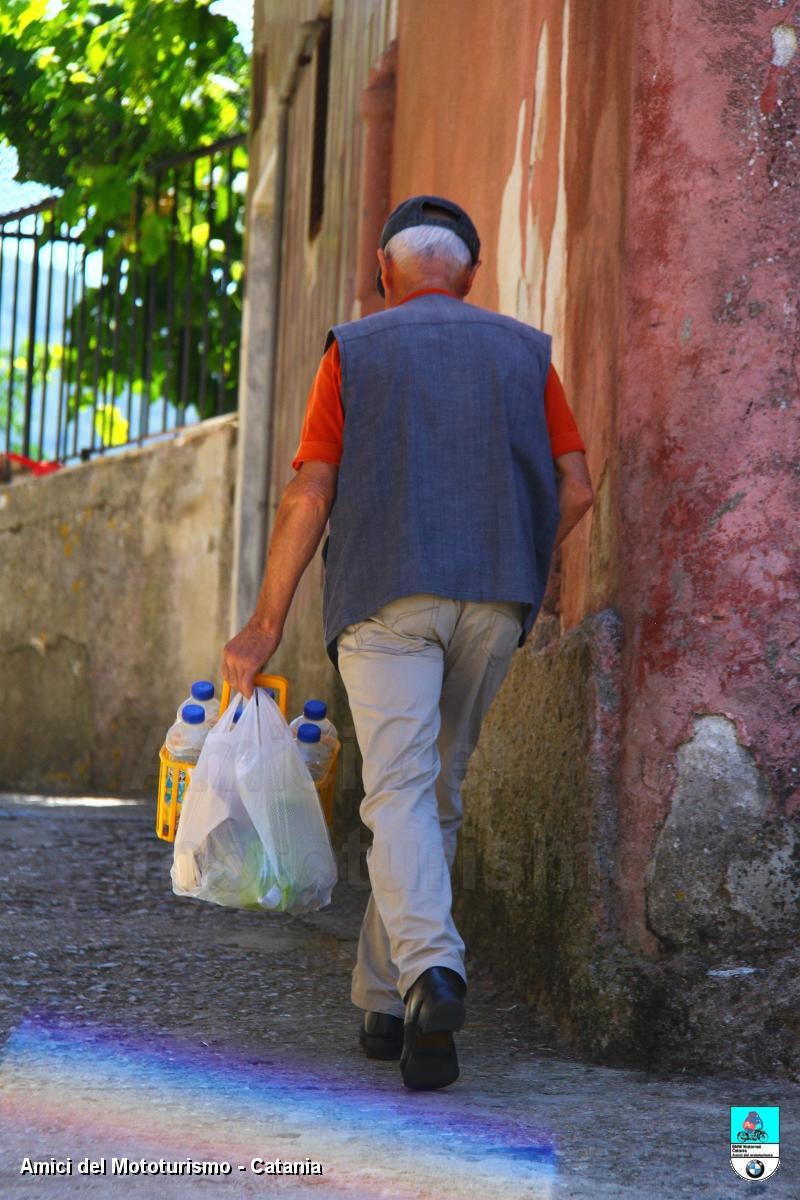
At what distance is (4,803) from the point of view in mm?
7062

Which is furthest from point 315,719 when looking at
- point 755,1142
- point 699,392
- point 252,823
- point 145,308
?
point 145,308

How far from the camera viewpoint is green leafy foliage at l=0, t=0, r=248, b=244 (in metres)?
8.72

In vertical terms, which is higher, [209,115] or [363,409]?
[209,115]

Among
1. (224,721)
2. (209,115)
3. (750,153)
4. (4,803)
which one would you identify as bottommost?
(4,803)

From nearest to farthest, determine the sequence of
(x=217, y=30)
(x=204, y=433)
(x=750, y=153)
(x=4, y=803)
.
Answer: (x=750, y=153) → (x=4, y=803) → (x=204, y=433) → (x=217, y=30)

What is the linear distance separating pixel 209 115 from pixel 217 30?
80 cm

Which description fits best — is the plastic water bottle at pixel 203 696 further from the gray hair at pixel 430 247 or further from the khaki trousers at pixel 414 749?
the gray hair at pixel 430 247

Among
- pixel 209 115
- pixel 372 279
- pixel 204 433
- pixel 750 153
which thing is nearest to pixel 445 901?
pixel 750 153

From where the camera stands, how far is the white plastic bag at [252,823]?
3162mm

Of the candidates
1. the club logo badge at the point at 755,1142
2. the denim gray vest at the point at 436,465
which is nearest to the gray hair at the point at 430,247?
the denim gray vest at the point at 436,465

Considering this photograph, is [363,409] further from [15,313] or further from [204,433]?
[15,313]

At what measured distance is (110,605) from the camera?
862 cm

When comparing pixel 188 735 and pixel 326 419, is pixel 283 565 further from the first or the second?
pixel 188 735

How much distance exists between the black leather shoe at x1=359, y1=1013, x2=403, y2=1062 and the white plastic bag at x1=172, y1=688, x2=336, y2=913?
0.25m
